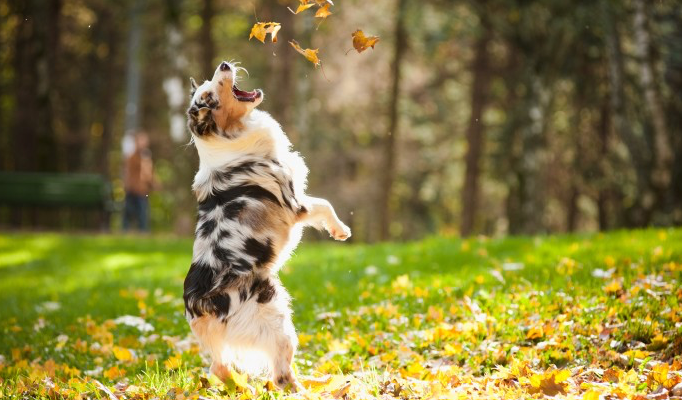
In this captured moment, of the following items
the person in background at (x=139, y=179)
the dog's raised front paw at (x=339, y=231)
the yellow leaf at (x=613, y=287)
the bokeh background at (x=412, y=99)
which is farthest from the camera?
the person in background at (x=139, y=179)

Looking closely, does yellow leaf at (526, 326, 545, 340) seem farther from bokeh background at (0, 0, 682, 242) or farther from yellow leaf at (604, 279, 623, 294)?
bokeh background at (0, 0, 682, 242)

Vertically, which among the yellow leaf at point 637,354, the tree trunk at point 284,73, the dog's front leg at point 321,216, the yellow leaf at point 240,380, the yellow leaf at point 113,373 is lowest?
the yellow leaf at point 113,373

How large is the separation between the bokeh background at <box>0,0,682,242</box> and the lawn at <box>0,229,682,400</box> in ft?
12.4

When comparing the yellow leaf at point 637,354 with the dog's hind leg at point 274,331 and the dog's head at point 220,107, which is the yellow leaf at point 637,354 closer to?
the dog's hind leg at point 274,331

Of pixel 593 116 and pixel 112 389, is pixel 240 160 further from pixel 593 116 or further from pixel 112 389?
pixel 593 116

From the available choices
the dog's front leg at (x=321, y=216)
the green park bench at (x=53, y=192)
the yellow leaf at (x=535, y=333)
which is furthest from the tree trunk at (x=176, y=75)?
the yellow leaf at (x=535, y=333)

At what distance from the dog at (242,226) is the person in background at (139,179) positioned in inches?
553

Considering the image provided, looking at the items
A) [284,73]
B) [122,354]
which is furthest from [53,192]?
[122,354]

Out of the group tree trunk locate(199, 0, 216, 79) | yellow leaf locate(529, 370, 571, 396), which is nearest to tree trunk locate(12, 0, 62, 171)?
tree trunk locate(199, 0, 216, 79)

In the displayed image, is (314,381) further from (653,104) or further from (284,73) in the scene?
(284,73)

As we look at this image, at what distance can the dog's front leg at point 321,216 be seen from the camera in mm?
5098

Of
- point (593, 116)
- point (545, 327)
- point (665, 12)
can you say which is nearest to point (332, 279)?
point (545, 327)

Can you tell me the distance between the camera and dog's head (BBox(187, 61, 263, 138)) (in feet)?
16.5

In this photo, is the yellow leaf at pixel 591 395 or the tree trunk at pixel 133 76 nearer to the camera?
the yellow leaf at pixel 591 395
